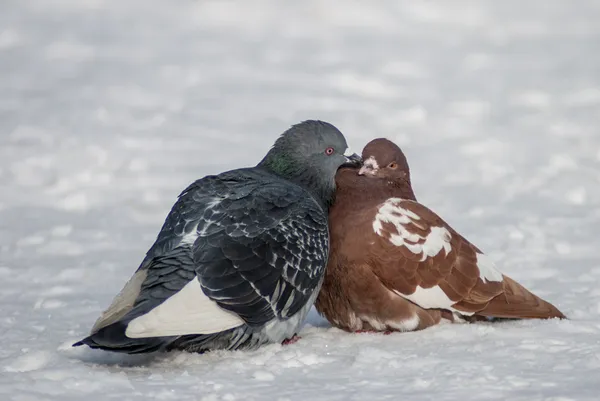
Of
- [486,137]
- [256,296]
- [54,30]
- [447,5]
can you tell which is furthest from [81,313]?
[447,5]

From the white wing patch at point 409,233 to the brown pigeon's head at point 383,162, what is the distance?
225 millimetres

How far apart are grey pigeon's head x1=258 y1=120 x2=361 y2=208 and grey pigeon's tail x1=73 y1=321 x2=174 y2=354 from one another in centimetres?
148

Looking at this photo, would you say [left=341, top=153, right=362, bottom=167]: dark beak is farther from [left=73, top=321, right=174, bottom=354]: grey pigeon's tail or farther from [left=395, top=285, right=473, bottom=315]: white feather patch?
[left=73, top=321, right=174, bottom=354]: grey pigeon's tail

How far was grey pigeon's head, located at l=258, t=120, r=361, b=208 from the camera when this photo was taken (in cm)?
529

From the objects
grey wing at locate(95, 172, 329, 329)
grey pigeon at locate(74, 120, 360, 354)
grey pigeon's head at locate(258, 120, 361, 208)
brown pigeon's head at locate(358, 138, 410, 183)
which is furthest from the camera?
grey pigeon's head at locate(258, 120, 361, 208)

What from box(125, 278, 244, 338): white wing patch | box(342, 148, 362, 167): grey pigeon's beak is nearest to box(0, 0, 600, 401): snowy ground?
box(125, 278, 244, 338): white wing patch

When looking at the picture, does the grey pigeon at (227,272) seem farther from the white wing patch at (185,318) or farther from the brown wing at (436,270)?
the brown wing at (436,270)

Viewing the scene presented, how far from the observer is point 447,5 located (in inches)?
492

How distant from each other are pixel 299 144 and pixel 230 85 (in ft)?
16.9

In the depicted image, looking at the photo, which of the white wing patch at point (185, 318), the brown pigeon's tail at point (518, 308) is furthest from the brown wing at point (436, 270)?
the white wing patch at point (185, 318)

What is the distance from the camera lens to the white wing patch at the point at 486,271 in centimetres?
496

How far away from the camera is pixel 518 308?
4918 millimetres

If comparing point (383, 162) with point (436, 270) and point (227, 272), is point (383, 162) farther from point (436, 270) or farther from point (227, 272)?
point (227, 272)

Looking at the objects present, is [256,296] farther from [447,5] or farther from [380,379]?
[447,5]
